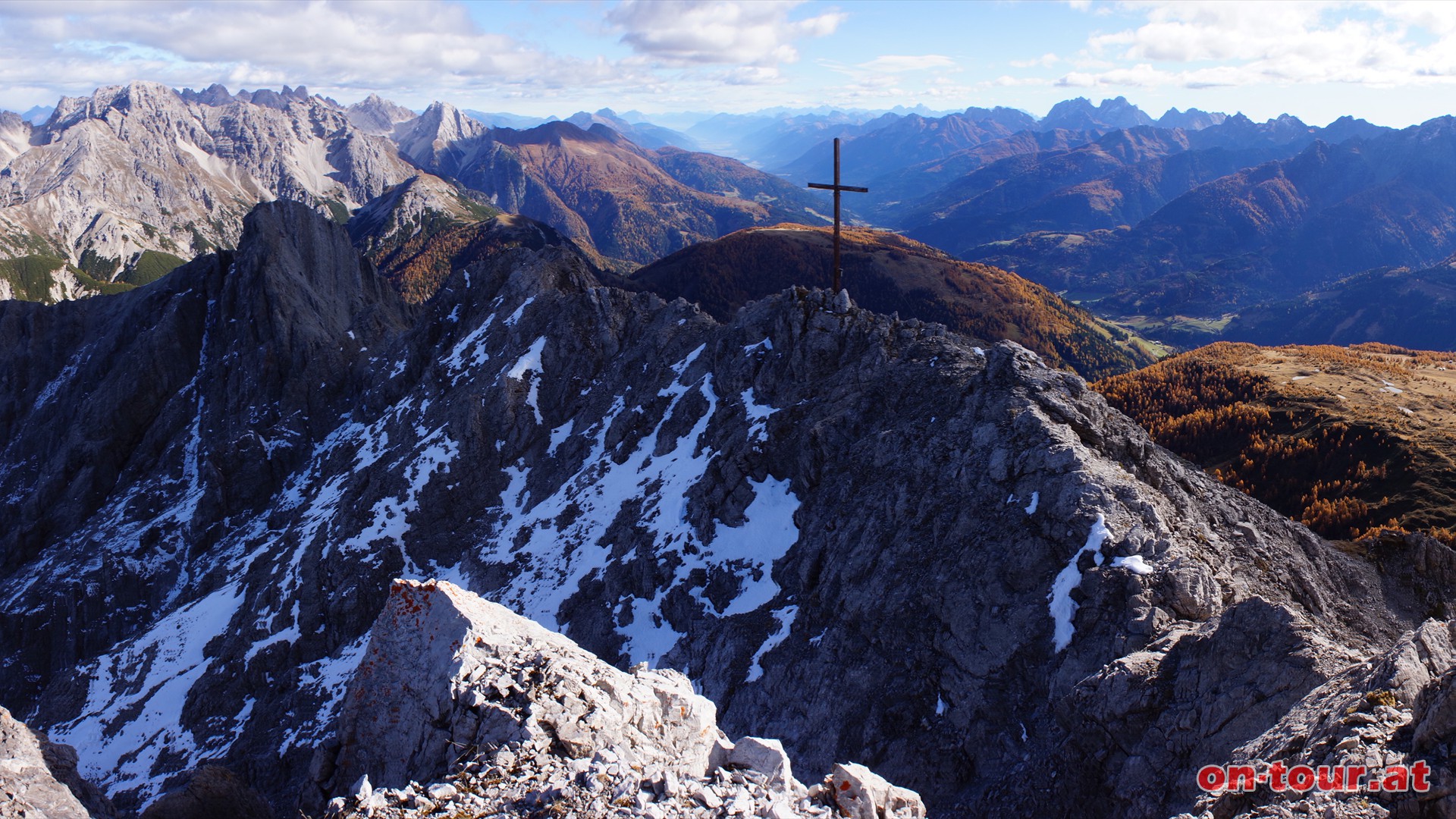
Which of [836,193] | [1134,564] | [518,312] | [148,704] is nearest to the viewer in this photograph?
[1134,564]

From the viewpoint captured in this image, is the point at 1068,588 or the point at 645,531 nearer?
the point at 1068,588

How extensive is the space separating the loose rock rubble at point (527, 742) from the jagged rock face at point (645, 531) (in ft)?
26.2

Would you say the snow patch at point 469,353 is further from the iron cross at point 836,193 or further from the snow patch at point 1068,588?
the snow patch at point 1068,588

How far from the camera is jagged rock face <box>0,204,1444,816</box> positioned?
71.1 feet

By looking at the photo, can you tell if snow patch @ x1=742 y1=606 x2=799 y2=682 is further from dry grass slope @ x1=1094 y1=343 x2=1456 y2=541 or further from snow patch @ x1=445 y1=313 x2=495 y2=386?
dry grass slope @ x1=1094 y1=343 x2=1456 y2=541

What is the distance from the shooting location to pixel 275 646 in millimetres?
47406

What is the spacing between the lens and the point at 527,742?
1489cm

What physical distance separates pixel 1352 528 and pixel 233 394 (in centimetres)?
11601

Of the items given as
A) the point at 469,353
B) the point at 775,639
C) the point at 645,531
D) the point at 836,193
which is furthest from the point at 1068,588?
the point at 469,353

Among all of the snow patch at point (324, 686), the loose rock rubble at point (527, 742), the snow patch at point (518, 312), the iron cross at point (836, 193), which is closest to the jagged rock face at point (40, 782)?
the loose rock rubble at point (527, 742)

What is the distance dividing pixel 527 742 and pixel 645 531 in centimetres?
2624

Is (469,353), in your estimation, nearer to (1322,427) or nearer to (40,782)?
(40,782)

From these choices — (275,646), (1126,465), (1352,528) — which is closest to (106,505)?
(275,646)

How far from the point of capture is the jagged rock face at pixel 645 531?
71.1 feet
